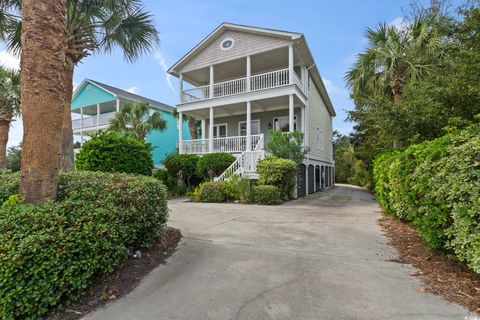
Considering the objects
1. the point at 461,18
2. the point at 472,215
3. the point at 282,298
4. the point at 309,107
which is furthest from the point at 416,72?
the point at 282,298

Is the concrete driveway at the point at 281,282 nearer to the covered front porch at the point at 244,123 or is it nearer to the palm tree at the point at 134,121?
the covered front porch at the point at 244,123

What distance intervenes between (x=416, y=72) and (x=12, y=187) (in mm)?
12699

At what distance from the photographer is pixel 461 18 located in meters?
7.31

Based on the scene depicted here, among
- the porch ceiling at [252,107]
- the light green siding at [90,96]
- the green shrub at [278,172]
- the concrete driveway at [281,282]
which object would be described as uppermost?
the light green siding at [90,96]

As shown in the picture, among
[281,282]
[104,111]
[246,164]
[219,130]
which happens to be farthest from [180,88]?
[281,282]

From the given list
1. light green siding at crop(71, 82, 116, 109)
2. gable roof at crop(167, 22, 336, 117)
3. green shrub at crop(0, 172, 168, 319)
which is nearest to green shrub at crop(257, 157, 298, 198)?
gable roof at crop(167, 22, 336, 117)

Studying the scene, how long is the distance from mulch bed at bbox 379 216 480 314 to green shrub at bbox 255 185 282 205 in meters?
5.36

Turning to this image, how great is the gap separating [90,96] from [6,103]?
1211 centimetres

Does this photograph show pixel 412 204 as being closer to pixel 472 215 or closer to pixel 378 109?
pixel 472 215

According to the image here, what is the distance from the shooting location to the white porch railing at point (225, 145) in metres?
13.6

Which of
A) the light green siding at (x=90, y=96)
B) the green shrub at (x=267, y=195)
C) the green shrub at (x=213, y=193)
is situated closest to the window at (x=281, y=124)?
the green shrub at (x=267, y=195)

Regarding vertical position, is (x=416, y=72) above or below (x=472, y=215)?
above

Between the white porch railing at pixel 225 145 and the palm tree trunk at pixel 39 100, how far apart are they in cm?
971

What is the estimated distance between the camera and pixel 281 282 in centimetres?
319
